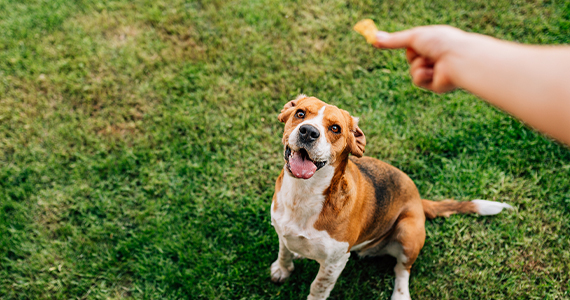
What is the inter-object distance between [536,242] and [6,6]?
29.8ft

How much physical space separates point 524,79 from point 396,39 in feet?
2.79

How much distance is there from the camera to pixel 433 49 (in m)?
1.83

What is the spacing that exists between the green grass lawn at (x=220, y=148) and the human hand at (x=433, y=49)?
2.70 meters

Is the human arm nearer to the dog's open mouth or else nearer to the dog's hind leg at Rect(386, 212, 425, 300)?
the dog's open mouth

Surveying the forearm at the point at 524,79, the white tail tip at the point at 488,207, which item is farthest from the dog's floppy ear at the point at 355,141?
the white tail tip at the point at 488,207

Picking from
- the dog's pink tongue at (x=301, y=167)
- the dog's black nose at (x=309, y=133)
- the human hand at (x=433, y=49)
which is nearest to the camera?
the human hand at (x=433, y=49)

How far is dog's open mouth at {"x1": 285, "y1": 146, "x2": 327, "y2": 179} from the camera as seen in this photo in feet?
7.93

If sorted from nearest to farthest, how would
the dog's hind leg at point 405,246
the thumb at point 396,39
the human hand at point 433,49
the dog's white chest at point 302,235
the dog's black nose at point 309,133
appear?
the human hand at point 433,49, the thumb at point 396,39, the dog's black nose at point 309,133, the dog's white chest at point 302,235, the dog's hind leg at point 405,246

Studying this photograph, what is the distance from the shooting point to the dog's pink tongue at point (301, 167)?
7.92 ft

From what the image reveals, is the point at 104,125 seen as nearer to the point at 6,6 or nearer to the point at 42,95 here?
the point at 42,95

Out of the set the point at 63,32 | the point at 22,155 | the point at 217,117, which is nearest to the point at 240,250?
the point at 217,117

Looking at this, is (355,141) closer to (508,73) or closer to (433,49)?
(433,49)

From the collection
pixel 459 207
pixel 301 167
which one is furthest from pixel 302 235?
pixel 459 207

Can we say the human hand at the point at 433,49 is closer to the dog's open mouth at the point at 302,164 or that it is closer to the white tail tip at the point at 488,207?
the dog's open mouth at the point at 302,164
